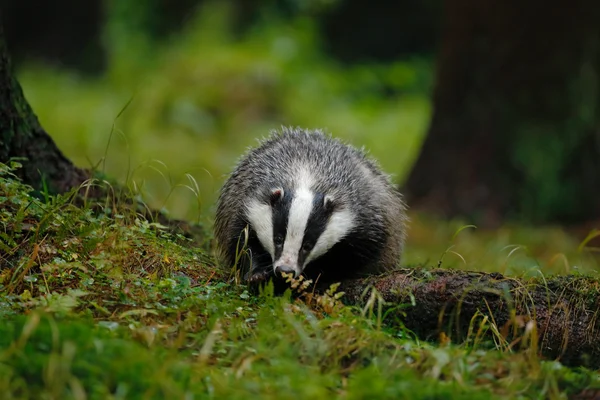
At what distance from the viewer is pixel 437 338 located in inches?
179

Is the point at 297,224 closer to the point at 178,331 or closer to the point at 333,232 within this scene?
the point at 333,232

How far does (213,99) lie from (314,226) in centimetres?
931

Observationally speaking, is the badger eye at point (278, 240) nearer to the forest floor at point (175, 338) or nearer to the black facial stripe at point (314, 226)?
the black facial stripe at point (314, 226)

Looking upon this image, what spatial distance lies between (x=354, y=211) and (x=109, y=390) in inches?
101

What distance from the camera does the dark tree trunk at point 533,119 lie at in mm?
9750

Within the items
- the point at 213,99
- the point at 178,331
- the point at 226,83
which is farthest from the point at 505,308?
the point at 226,83

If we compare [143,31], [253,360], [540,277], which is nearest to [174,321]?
[253,360]

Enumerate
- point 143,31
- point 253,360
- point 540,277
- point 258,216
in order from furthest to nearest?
point 143,31, point 258,216, point 540,277, point 253,360

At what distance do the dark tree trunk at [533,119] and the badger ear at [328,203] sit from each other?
480cm

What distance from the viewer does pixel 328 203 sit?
5207 mm

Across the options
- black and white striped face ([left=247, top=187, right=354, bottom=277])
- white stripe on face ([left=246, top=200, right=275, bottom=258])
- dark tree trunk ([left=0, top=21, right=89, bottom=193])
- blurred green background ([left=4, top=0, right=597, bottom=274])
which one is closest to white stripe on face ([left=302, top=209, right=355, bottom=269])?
black and white striped face ([left=247, top=187, right=354, bottom=277])

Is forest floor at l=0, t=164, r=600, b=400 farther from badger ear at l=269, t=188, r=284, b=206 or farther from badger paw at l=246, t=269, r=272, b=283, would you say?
badger ear at l=269, t=188, r=284, b=206

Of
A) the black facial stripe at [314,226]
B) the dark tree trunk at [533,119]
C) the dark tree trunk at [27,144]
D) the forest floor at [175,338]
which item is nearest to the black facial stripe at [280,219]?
the black facial stripe at [314,226]

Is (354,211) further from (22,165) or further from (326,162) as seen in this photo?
(22,165)
